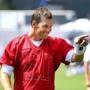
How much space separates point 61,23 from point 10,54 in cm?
2900

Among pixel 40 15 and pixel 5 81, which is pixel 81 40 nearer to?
pixel 40 15

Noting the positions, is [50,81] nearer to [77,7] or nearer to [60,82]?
[60,82]

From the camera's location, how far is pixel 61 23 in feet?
119

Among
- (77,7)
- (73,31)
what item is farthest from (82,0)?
(73,31)

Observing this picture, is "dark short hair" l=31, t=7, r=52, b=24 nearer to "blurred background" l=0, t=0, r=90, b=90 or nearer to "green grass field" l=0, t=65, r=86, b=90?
"blurred background" l=0, t=0, r=90, b=90

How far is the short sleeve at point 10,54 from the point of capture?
A: 746 cm

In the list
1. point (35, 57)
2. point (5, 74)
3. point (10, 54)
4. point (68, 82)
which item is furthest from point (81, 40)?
point (68, 82)

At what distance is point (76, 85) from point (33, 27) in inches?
385

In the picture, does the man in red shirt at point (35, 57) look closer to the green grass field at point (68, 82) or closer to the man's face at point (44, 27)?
the man's face at point (44, 27)

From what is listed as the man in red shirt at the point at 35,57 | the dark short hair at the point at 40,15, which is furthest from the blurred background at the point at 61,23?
the dark short hair at the point at 40,15

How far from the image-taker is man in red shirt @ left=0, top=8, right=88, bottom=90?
7.45 meters

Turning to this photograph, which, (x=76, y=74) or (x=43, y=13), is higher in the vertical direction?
(x=43, y=13)

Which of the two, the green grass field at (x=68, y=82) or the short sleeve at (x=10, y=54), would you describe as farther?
the green grass field at (x=68, y=82)

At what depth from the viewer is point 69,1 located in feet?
199
